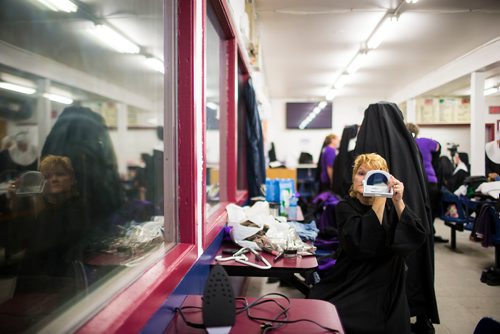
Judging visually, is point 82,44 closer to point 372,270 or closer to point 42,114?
point 42,114

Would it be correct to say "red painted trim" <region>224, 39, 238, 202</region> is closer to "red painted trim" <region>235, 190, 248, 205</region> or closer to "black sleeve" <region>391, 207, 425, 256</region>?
"red painted trim" <region>235, 190, 248, 205</region>

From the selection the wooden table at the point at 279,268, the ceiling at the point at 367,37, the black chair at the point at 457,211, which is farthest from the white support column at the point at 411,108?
the wooden table at the point at 279,268

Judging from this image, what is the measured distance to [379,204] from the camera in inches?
69.0

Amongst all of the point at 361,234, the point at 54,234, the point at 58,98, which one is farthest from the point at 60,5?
the point at 361,234

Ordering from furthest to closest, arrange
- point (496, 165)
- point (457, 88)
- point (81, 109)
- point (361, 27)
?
point (457, 88)
point (361, 27)
point (496, 165)
point (81, 109)

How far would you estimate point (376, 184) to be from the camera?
5.42 feet

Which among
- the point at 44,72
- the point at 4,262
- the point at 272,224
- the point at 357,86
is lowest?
the point at 272,224

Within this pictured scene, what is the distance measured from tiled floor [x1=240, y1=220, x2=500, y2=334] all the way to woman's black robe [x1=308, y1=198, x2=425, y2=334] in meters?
1.19

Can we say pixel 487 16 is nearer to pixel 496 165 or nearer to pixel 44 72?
pixel 496 165

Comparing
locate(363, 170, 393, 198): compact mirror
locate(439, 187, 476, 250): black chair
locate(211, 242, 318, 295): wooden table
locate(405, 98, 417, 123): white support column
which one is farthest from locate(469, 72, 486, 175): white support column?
locate(405, 98, 417, 123): white support column

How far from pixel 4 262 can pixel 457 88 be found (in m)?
6.86

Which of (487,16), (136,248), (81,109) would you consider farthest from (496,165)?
(81,109)

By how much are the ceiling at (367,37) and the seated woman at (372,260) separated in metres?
2.44

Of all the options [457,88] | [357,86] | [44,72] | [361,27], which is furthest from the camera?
[357,86]
